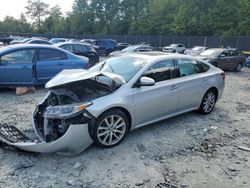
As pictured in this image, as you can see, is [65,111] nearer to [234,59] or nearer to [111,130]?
[111,130]

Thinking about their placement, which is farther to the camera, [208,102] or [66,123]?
[208,102]

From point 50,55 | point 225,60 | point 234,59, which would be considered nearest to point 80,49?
point 50,55

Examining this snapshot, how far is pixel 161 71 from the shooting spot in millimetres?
4586

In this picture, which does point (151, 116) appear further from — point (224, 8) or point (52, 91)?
point (224, 8)

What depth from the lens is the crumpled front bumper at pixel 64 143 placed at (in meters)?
3.28

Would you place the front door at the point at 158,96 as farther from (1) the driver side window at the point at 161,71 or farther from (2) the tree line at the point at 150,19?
(2) the tree line at the point at 150,19

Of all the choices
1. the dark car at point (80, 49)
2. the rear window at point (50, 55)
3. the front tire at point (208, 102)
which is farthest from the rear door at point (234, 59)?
the rear window at point (50, 55)

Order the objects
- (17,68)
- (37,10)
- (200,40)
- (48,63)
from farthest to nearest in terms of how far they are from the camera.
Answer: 1. (37,10)
2. (200,40)
3. (48,63)
4. (17,68)

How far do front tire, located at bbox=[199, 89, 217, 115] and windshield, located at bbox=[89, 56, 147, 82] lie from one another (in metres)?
1.96

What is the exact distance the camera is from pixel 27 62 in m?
6.98

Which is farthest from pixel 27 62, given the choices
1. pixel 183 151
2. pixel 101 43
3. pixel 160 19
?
pixel 160 19

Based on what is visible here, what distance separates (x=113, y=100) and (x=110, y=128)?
1.50 feet

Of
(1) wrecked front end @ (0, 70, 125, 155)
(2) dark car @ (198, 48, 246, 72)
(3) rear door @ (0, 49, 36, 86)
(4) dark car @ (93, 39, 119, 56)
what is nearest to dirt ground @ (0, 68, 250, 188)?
(1) wrecked front end @ (0, 70, 125, 155)

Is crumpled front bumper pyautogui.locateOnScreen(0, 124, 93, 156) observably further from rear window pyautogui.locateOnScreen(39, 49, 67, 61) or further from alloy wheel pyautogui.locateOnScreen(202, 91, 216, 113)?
rear window pyautogui.locateOnScreen(39, 49, 67, 61)
